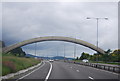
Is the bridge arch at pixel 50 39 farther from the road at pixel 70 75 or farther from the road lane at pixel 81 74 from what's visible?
the road lane at pixel 81 74

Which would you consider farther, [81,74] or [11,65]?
[11,65]

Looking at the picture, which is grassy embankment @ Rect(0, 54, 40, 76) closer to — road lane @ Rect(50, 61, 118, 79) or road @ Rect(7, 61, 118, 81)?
road @ Rect(7, 61, 118, 81)

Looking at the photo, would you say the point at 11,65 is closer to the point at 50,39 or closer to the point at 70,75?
the point at 70,75

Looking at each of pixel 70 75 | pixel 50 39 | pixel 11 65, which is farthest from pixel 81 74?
pixel 50 39

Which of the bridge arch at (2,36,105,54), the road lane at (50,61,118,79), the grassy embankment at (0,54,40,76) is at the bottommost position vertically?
the road lane at (50,61,118,79)

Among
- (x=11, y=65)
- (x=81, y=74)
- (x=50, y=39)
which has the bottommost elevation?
(x=81, y=74)

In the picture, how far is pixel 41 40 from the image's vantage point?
107500 millimetres

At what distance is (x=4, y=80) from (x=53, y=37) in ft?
300

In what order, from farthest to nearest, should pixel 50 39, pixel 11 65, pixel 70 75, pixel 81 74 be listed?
pixel 50 39 < pixel 11 65 < pixel 81 74 < pixel 70 75

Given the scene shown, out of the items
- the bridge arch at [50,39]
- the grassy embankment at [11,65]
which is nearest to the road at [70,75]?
the grassy embankment at [11,65]

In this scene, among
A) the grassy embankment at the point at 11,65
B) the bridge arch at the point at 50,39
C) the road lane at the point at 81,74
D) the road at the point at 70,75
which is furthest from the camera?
the bridge arch at the point at 50,39

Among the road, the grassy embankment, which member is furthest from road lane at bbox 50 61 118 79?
the grassy embankment

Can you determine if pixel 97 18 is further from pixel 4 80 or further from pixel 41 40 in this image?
pixel 41 40

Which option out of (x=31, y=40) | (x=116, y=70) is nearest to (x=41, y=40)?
(x=31, y=40)
